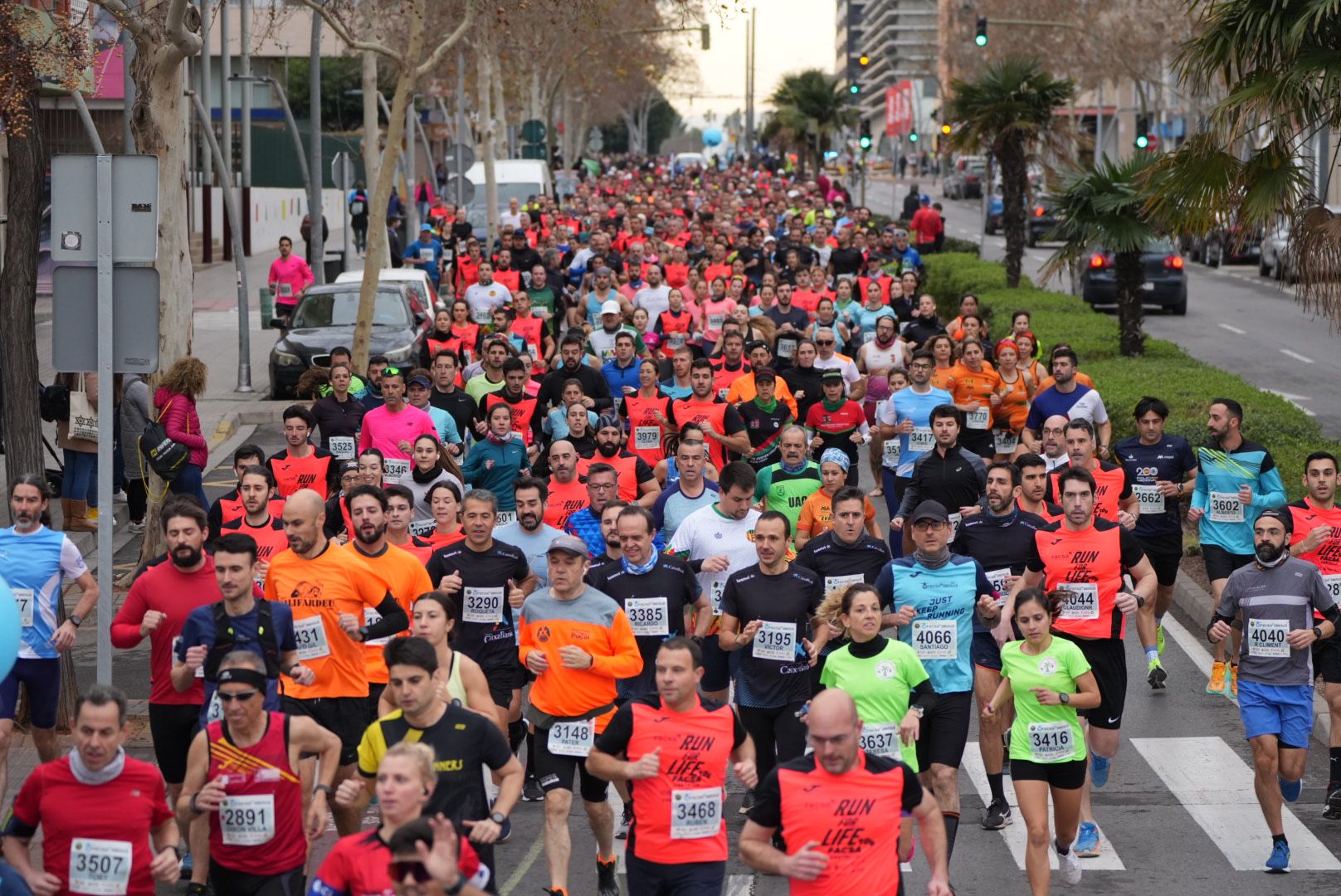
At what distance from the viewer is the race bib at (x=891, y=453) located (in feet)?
49.0

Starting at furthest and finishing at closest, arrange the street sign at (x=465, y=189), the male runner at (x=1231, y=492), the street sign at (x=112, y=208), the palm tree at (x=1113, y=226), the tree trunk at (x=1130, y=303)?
1. the street sign at (x=465, y=189)
2. the tree trunk at (x=1130, y=303)
3. the palm tree at (x=1113, y=226)
4. the male runner at (x=1231, y=492)
5. the street sign at (x=112, y=208)

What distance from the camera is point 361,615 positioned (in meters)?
9.25

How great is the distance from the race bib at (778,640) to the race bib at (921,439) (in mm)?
5573

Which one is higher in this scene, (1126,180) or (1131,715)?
(1126,180)

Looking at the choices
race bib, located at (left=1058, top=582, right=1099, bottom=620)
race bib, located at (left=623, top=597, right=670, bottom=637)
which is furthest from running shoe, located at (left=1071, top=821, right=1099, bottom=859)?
race bib, located at (left=623, top=597, right=670, bottom=637)

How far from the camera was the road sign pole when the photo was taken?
9297mm

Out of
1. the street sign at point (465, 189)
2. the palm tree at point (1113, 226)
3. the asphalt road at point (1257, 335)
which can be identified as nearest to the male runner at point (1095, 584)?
the asphalt road at point (1257, 335)

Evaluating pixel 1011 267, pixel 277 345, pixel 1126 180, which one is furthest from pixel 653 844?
pixel 1011 267

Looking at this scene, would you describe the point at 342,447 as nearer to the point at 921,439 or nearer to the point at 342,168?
the point at 921,439

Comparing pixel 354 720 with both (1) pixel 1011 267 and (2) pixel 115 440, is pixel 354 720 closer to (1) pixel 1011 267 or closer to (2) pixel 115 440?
(2) pixel 115 440

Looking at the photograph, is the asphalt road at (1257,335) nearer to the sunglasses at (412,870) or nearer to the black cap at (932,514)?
the black cap at (932,514)

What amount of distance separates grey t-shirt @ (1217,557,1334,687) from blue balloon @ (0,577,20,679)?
6031mm

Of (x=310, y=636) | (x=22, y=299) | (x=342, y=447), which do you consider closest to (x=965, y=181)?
(x=342, y=447)

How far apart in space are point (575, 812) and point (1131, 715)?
3.92 m
